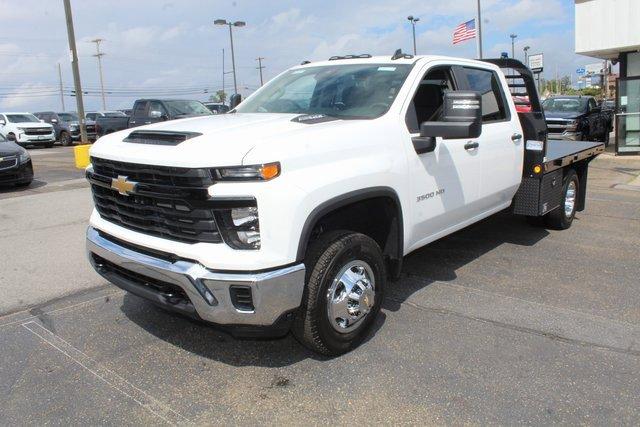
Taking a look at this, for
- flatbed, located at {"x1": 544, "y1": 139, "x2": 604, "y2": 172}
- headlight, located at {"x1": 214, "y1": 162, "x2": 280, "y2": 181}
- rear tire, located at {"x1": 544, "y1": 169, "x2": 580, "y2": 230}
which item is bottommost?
rear tire, located at {"x1": 544, "y1": 169, "x2": 580, "y2": 230}

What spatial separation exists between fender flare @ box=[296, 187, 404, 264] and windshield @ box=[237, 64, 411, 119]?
59cm

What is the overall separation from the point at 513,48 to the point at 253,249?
191 ft

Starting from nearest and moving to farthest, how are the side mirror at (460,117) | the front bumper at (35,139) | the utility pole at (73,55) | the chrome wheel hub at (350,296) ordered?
the chrome wheel hub at (350,296), the side mirror at (460,117), the utility pole at (73,55), the front bumper at (35,139)

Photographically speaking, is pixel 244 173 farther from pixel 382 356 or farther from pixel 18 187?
pixel 18 187

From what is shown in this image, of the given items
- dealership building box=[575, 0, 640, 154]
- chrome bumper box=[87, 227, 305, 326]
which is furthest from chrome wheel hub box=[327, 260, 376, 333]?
dealership building box=[575, 0, 640, 154]

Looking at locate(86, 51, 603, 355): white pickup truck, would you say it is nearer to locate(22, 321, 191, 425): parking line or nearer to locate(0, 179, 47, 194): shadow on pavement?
locate(22, 321, 191, 425): parking line

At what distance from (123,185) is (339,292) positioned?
150cm

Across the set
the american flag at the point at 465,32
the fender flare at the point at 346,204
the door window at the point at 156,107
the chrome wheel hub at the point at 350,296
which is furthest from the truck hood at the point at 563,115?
the chrome wheel hub at the point at 350,296

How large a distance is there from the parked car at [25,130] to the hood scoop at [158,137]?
25320 mm

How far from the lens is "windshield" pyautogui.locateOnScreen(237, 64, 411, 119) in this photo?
4141 millimetres

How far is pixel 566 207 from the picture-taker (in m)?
6.95

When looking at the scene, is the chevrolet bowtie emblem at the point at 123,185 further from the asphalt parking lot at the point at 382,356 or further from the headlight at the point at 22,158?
the headlight at the point at 22,158

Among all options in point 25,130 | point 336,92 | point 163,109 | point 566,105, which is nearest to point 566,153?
point 336,92

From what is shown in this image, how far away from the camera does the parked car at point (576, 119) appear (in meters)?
16.6
